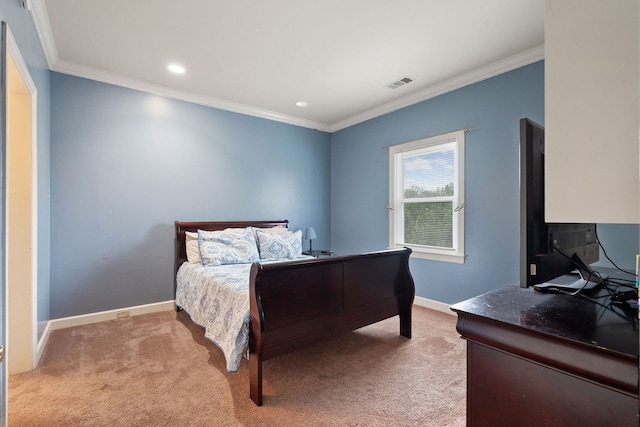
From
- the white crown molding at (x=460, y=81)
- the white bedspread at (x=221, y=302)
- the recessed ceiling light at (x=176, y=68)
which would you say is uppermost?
the recessed ceiling light at (x=176, y=68)

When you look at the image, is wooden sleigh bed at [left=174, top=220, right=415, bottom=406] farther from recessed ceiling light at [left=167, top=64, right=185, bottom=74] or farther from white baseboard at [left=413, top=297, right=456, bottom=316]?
recessed ceiling light at [left=167, top=64, right=185, bottom=74]

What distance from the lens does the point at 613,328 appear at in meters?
0.86

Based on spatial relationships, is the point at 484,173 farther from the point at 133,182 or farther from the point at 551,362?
the point at 133,182

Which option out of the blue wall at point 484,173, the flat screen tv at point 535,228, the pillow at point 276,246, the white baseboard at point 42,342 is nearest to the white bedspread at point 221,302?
the pillow at point 276,246

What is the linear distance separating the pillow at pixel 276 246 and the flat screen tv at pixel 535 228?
3.00 meters

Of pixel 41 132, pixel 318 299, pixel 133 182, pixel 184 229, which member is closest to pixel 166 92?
pixel 133 182

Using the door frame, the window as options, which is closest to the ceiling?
the window

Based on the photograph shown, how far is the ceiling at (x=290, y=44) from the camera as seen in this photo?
7.26 feet

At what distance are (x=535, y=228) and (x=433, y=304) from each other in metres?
2.88

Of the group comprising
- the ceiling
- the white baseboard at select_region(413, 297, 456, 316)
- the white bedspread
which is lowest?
the white baseboard at select_region(413, 297, 456, 316)

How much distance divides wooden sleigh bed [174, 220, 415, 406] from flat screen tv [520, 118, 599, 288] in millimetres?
1391

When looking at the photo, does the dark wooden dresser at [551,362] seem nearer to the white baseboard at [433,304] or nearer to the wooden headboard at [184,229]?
the white baseboard at [433,304]

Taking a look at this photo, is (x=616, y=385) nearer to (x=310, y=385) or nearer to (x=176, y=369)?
(x=310, y=385)

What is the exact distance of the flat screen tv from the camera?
1.00m
